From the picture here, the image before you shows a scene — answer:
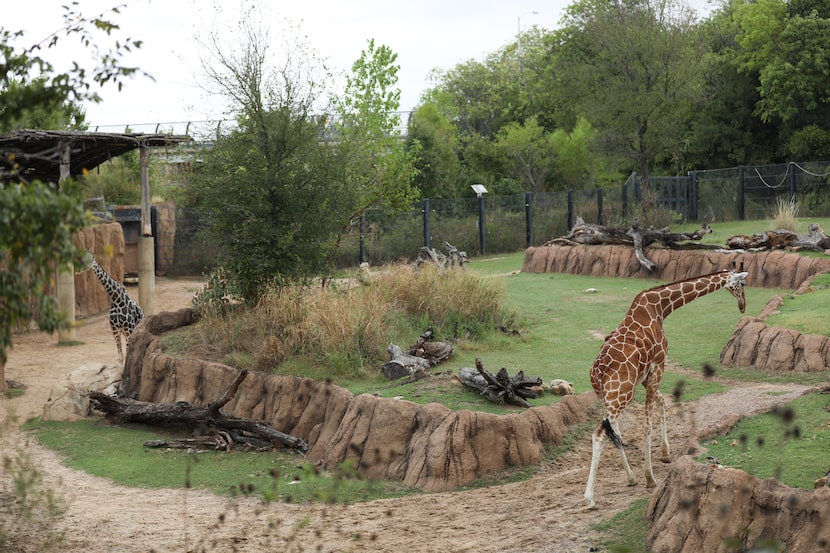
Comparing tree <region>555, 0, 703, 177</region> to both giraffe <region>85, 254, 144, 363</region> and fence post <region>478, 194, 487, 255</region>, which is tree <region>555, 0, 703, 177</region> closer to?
fence post <region>478, 194, 487, 255</region>

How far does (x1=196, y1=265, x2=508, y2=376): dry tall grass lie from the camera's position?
11.4m

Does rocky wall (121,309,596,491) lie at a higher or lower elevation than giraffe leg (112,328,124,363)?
lower

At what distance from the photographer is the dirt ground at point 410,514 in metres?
6.98

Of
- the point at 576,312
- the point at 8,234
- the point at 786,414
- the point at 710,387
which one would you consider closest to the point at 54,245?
the point at 8,234

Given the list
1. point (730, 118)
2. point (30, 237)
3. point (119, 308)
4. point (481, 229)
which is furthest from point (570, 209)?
point (30, 237)

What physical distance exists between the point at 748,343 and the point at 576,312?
455 centimetres

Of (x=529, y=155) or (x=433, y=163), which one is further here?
(x=529, y=155)

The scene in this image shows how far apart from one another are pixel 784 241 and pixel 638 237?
306 cm

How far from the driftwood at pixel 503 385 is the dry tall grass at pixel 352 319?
5.51ft

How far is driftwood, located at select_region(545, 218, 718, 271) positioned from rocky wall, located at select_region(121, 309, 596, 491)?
10809 mm

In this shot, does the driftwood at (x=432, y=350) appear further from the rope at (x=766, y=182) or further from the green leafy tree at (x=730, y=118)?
the green leafy tree at (x=730, y=118)

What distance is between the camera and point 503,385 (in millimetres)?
9789

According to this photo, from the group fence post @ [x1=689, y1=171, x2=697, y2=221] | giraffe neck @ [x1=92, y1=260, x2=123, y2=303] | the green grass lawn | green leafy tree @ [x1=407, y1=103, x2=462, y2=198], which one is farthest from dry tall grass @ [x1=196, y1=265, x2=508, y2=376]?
green leafy tree @ [x1=407, y1=103, x2=462, y2=198]

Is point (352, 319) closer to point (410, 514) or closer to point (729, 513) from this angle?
point (410, 514)
